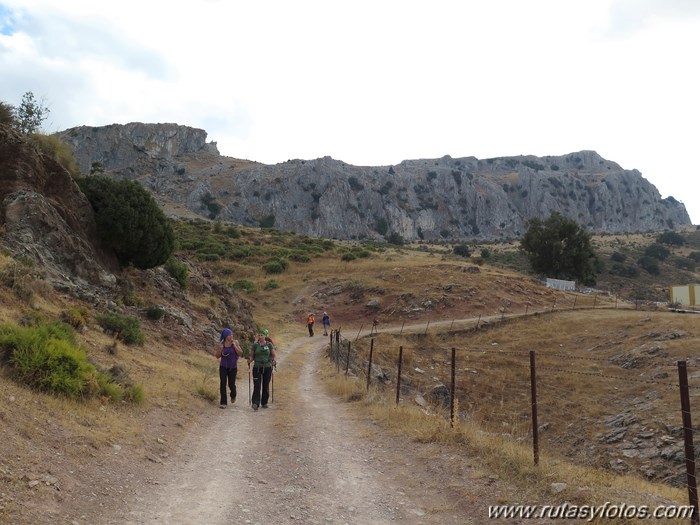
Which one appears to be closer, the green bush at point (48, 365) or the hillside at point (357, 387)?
the hillside at point (357, 387)

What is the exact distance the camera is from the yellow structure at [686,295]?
44.3 metres

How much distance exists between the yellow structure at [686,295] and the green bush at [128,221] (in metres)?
46.5

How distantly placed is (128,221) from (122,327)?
285 inches

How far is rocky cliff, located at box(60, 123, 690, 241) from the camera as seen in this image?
14650cm

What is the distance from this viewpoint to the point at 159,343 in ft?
56.6

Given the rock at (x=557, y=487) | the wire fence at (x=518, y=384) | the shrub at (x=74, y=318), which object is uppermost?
the shrub at (x=74, y=318)

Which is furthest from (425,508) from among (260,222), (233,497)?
(260,222)

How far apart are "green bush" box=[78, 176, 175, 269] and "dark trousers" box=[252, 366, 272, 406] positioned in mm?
10891

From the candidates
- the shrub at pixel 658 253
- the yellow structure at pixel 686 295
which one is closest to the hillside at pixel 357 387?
the yellow structure at pixel 686 295

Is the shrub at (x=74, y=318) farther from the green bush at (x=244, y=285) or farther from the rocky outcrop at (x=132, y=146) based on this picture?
the rocky outcrop at (x=132, y=146)

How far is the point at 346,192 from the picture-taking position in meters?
156

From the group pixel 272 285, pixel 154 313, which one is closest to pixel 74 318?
pixel 154 313

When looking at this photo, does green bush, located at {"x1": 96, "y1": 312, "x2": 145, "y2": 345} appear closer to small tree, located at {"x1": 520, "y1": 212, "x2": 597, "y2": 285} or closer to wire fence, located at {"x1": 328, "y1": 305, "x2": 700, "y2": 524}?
wire fence, located at {"x1": 328, "y1": 305, "x2": 700, "y2": 524}

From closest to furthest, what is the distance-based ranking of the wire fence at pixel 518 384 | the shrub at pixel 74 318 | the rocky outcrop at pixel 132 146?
the shrub at pixel 74 318 → the wire fence at pixel 518 384 → the rocky outcrop at pixel 132 146
